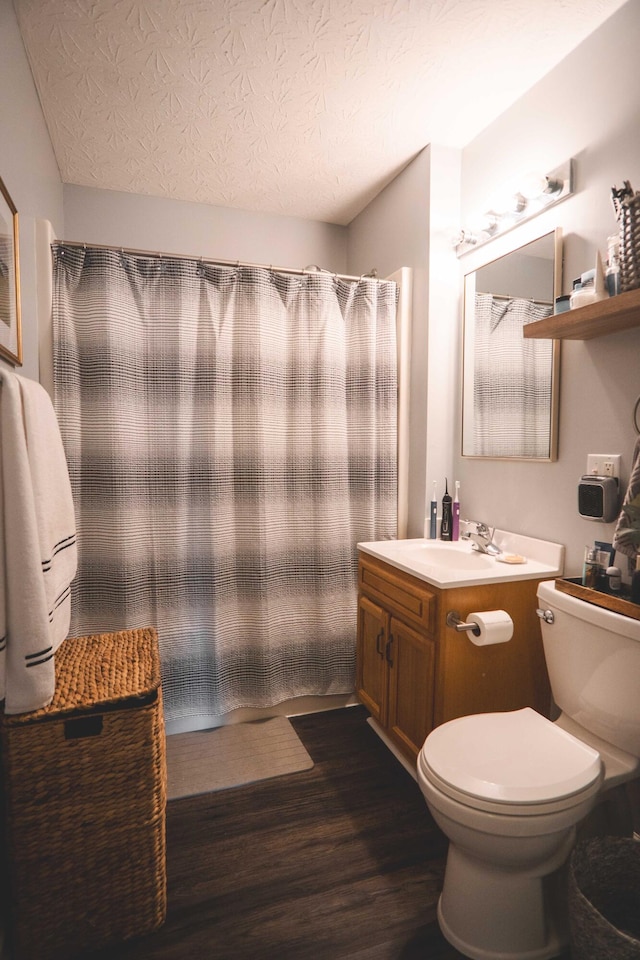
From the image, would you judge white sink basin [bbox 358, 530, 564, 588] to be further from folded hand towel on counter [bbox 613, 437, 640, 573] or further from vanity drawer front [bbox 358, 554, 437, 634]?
folded hand towel on counter [bbox 613, 437, 640, 573]

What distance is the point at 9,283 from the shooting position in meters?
1.50

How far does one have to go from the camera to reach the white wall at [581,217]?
61.1 inches

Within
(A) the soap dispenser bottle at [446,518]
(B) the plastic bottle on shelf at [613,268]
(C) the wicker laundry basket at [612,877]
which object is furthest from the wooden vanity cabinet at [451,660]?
(B) the plastic bottle on shelf at [613,268]

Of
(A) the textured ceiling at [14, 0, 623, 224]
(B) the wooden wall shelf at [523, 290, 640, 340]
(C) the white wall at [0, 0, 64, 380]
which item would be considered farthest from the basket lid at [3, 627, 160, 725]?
(A) the textured ceiling at [14, 0, 623, 224]

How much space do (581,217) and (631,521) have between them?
3.42ft

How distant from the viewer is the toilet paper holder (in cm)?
165

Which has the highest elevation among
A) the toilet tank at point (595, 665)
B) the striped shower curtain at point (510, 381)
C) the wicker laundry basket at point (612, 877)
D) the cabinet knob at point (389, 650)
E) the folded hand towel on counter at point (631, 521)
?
the striped shower curtain at point (510, 381)

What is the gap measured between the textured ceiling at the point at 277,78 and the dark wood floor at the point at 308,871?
2566 mm

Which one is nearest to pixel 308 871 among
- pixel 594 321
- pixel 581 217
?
pixel 594 321

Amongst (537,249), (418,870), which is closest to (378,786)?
(418,870)

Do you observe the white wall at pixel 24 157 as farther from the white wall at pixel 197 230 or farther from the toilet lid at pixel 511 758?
the toilet lid at pixel 511 758

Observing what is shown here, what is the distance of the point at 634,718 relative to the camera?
129 centimetres

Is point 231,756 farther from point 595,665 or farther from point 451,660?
point 595,665

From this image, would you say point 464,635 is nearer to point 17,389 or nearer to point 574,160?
point 17,389
